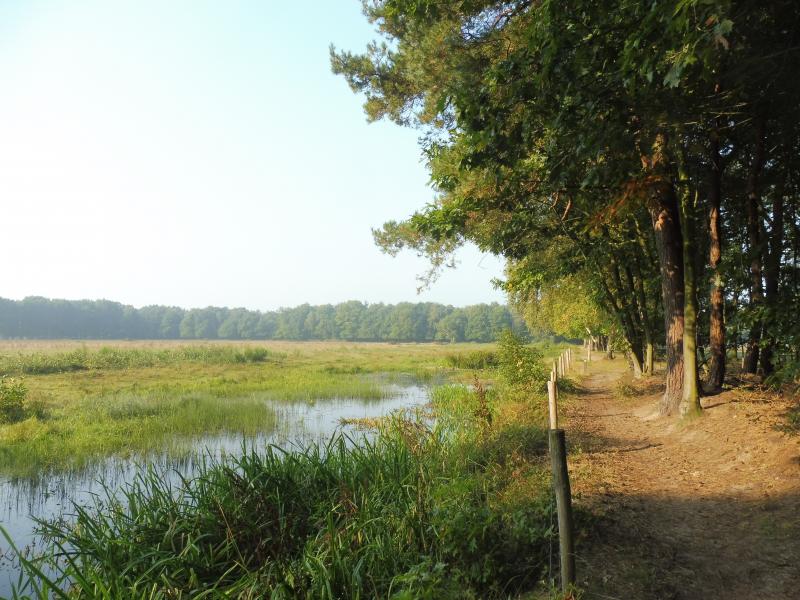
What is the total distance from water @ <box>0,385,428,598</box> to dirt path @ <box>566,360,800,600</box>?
468 centimetres

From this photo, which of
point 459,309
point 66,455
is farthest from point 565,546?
point 459,309

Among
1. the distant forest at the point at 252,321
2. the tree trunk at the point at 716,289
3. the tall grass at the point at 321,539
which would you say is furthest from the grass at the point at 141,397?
the distant forest at the point at 252,321

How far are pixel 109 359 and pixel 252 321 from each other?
135 m

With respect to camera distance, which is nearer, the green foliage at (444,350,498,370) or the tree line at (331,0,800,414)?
the tree line at (331,0,800,414)

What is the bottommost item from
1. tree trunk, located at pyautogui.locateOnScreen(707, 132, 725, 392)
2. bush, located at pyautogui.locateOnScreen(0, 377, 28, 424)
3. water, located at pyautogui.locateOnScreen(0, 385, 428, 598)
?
water, located at pyautogui.locateOnScreen(0, 385, 428, 598)

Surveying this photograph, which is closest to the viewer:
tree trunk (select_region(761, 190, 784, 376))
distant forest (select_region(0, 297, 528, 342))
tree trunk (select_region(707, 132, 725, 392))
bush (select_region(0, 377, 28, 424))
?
tree trunk (select_region(761, 190, 784, 376))

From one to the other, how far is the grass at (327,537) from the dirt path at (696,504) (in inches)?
28.5

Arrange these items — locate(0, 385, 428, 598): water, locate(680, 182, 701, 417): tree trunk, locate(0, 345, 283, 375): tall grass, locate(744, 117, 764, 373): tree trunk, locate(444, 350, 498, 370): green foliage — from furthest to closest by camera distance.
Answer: locate(444, 350, 498, 370): green foliage < locate(0, 345, 283, 375): tall grass < locate(680, 182, 701, 417): tree trunk < locate(744, 117, 764, 373): tree trunk < locate(0, 385, 428, 598): water

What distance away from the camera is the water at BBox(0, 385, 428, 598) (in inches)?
297

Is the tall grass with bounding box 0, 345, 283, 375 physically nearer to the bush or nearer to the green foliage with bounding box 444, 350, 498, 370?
the bush

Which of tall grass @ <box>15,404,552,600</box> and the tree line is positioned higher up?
the tree line

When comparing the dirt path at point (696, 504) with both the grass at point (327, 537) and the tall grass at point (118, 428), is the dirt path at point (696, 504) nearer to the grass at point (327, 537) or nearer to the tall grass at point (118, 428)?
the grass at point (327, 537)

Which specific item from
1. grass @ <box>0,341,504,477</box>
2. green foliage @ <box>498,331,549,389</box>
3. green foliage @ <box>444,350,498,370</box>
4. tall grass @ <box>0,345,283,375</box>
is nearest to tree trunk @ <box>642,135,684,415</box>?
green foliage @ <box>498,331,549,389</box>

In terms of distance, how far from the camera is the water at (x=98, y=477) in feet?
24.7
